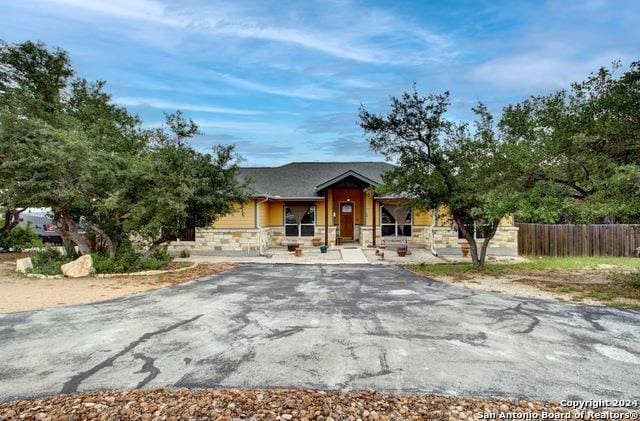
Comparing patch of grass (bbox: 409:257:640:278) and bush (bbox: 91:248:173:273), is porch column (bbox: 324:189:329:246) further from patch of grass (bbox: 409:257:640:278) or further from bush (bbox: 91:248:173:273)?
bush (bbox: 91:248:173:273)

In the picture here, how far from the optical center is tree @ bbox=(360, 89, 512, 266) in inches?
480

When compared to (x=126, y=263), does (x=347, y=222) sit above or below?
above

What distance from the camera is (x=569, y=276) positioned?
11789mm

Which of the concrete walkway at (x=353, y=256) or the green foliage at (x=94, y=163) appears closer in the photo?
the green foliage at (x=94, y=163)

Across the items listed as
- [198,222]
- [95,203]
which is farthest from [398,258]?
[95,203]

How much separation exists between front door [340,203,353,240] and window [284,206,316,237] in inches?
75.5

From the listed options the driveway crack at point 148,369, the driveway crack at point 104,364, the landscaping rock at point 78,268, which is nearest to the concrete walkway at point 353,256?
the landscaping rock at point 78,268

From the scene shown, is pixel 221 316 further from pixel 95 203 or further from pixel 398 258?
pixel 398 258

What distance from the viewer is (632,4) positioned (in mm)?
8656

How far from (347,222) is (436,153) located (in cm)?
1049

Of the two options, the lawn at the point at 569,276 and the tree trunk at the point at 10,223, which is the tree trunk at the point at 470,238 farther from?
the tree trunk at the point at 10,223

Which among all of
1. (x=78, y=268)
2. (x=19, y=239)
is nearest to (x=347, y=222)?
(x=78, y=268)

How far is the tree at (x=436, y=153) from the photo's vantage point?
40.0ft

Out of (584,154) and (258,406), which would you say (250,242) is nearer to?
(584,154)
